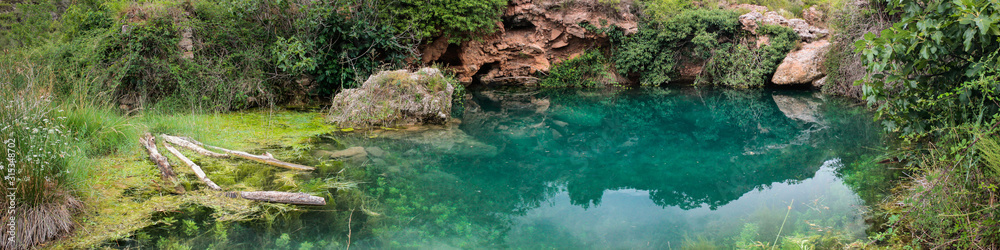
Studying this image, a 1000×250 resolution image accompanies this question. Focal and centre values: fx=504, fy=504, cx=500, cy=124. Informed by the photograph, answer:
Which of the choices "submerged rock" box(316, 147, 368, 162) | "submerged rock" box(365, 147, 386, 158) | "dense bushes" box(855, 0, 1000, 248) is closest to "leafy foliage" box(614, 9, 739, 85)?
"submerged rock" box(365, 147, 386, 158)

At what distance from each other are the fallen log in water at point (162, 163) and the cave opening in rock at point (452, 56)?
9.25 m

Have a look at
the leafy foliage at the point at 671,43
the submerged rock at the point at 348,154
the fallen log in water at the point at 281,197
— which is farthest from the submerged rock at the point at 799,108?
the fallen log in water at the point at 281,197

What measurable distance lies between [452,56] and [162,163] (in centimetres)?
1027

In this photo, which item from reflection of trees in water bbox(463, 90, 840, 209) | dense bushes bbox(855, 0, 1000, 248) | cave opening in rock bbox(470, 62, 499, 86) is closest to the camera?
dense bushes bbox(855, 0, 1000, 248)

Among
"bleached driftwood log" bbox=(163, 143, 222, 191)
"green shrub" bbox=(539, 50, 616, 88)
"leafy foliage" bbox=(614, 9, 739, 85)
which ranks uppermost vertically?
"bleached driftwood log" bbox=(163, 143, 222, 191)

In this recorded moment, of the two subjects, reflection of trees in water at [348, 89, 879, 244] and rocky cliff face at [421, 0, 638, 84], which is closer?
reflection of trees in water at [348, 89, 879, 244]

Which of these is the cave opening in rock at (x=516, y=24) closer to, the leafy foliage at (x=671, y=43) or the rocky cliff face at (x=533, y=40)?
the rocky cliff face at (x=533, y=40)

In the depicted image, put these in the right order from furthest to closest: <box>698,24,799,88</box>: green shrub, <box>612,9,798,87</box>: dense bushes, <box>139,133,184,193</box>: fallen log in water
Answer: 1. <box>612,9,798,87</box>: dense bushes
2. <box>698,24,799,88</box>: green shrub
3. <box>139,133,184,193</box>: fallen log in water

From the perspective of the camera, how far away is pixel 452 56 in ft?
49.1

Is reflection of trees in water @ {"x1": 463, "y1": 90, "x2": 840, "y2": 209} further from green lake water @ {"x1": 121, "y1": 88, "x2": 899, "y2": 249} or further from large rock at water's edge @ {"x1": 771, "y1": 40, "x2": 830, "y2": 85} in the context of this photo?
large rock at water's edge @ {"x1": 771, "y1": 40, "x2": 830, "y2": 85}

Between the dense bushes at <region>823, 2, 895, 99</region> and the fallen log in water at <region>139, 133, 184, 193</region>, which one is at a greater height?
the fallen log in water at <region>139, 133, 184, 193</region>

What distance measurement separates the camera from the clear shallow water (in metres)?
4.55

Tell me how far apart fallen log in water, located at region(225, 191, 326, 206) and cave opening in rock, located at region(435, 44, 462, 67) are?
9.96 metres

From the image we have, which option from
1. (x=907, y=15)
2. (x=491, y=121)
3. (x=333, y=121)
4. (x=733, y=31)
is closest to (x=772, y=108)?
(x=733, y=31)
